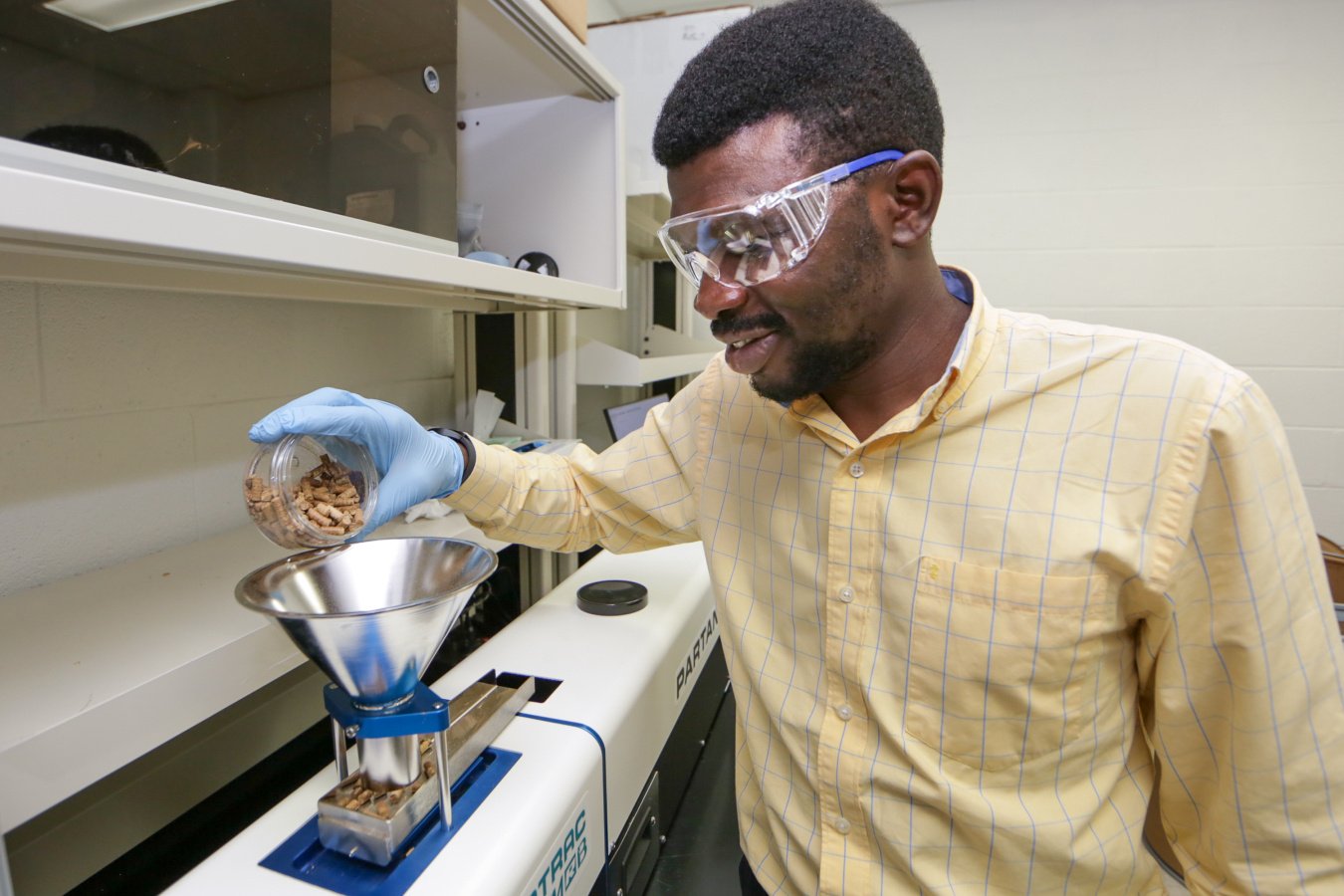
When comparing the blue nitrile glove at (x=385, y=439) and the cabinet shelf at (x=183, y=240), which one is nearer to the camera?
the cabinet shelf at (x=183, y=240)

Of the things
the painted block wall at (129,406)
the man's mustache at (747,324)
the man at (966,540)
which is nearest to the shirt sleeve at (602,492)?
the man at (966,540)

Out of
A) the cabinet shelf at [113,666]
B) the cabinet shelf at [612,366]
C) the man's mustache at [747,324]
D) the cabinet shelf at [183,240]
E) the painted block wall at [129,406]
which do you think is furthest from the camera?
the cabinet shelf at [612,366]

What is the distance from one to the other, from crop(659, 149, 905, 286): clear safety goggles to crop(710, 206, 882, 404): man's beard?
5cm

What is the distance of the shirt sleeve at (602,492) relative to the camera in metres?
1.01

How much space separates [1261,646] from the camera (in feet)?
2.17

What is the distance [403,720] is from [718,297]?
1.78ft

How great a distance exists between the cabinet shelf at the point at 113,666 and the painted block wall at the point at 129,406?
74 millimetres

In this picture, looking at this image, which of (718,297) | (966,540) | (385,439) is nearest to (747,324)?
(718,297)

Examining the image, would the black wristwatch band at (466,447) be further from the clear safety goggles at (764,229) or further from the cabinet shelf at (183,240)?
the clear safety goggles at (764,229)

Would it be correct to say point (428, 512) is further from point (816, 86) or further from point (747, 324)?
point (816, 86)

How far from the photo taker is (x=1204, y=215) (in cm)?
255

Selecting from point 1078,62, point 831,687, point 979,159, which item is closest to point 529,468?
point 831,687

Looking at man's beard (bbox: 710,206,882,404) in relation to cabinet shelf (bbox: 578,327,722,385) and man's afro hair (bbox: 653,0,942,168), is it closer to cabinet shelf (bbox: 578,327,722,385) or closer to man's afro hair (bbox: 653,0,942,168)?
man's afro hair (bbox: 653,0,942,168)

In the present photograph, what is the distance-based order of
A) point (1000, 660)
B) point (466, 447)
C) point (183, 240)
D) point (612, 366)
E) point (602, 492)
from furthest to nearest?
point (612, 366), point (602, 492), point (466, 447), point (1000, 660), point (183, 240)
